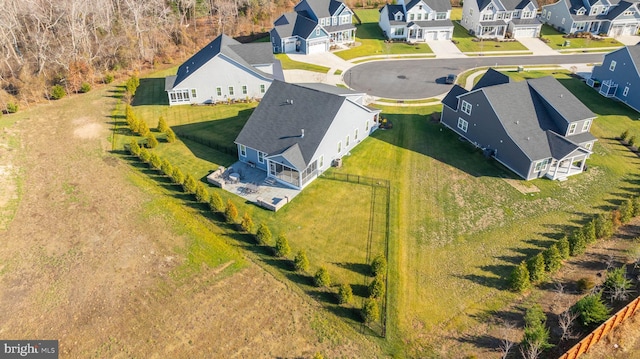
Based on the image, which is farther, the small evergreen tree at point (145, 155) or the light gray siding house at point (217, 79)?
the light gray siding house at point (217, 79)

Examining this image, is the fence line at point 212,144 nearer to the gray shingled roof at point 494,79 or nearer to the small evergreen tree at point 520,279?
the gray shingled roof at point 494,79

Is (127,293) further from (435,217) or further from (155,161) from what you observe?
(435,217)

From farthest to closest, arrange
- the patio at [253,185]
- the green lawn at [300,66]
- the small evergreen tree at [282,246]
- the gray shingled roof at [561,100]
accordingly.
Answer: the green lawn at [300,66] → the gray shingled roof at [561,100] → the patio at [253,185] → the small evergreen tree at [282,246]

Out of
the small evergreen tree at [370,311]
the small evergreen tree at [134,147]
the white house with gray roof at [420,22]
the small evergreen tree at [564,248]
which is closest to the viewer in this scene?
the small evergreen tree at [370,311]

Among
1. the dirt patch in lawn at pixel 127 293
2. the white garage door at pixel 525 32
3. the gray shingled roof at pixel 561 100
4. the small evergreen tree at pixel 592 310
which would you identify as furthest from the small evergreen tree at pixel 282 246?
the white garage door at pixel 525 32

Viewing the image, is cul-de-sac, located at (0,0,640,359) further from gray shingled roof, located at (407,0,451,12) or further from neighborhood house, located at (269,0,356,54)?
gray shingled roof, located at (407,0,451,12)

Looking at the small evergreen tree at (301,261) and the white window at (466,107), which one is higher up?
the white window at (466,107)

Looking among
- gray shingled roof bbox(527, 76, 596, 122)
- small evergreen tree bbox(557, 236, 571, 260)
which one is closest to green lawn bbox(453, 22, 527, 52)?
gray shingled roof bbox(527, 76, 596, 122)
